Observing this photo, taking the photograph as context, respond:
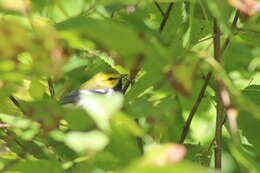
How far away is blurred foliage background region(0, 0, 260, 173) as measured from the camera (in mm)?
514

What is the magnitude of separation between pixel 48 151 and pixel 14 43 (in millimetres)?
358

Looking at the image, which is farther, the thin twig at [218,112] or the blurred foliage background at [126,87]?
the thin twig at [218,112]

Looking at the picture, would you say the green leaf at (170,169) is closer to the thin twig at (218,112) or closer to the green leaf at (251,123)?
the thin twig at (218,112)

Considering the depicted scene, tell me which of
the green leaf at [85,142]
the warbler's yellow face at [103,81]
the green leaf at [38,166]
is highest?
the warbler's yellow face at [103,81]

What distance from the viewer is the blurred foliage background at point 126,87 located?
1.69 feet

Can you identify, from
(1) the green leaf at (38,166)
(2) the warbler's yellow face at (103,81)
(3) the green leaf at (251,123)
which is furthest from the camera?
(2) the warbler's yellow face at (103,81)

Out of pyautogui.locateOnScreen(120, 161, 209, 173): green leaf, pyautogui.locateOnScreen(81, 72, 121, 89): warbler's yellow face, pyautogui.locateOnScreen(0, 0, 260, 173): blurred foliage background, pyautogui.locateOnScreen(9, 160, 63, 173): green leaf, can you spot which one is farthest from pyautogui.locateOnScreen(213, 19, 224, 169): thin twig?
pyautogui.locateOnScreen(81, 72, 121, 89): warbler's yellow face

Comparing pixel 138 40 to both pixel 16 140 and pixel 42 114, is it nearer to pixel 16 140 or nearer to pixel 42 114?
pixel 42 114

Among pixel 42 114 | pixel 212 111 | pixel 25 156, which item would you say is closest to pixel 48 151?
pixel 25 156

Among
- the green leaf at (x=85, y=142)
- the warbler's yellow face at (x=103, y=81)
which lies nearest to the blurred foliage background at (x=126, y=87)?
the green leaf at (x=85, y=142)

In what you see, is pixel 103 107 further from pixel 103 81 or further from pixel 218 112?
pixel 103 81

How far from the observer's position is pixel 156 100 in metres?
0.69

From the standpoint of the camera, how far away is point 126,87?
110cm

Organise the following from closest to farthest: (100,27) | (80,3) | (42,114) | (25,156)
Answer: (100,27), (42,114), (25,156), (80,3)
